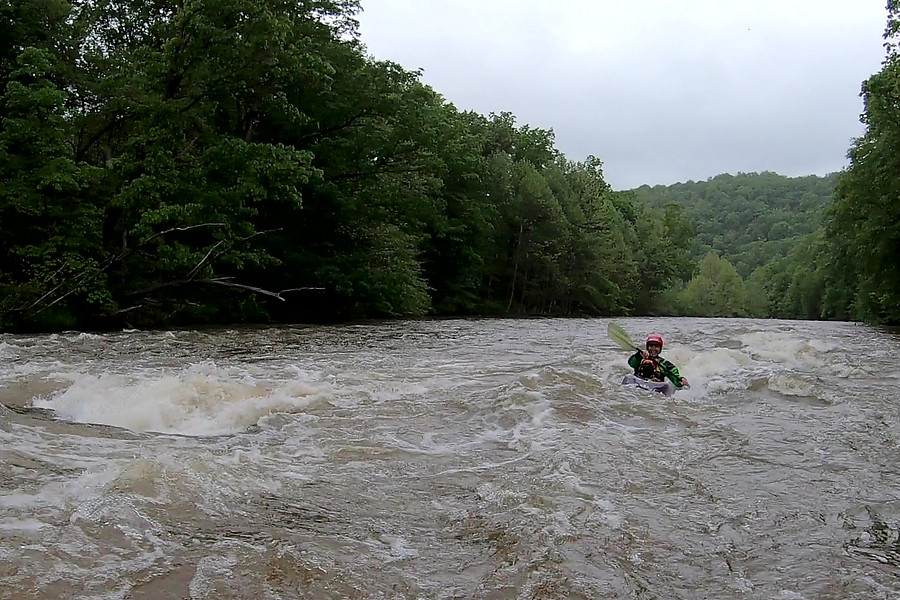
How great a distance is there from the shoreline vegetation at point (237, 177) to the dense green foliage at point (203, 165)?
0.18 feet

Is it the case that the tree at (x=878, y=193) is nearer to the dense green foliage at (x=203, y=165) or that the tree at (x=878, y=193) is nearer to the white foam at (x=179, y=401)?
the dense green foliage at (x=203, y=165)

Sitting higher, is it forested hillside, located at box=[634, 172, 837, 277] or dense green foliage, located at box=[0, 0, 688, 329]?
forested hillside, located at box=[634, 172, 837, 277]

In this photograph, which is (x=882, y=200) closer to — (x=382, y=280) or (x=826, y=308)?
(x=382, y=280)

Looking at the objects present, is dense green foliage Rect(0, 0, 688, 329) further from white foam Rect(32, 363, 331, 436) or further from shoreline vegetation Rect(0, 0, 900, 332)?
white foam Rect(32, 363, 331, 436)

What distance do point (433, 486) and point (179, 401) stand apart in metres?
3.24

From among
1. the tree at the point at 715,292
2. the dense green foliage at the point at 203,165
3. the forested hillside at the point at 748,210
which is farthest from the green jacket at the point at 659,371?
the forested hillside at the point at 748,210

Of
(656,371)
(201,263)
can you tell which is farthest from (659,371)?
(201,263)

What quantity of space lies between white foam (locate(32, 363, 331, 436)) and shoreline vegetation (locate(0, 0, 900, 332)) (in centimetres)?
765

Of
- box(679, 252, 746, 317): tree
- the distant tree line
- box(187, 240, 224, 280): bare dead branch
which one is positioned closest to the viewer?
box(187, 240, 224, 280): bare dead branch

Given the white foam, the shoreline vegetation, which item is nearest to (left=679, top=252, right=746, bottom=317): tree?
the shoreline vegetation

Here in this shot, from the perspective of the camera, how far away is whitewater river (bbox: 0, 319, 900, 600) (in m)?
3.35

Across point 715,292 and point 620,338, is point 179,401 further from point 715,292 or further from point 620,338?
point 715,292

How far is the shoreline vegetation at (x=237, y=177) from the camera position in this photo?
15.0 m

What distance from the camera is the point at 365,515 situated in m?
4.23
